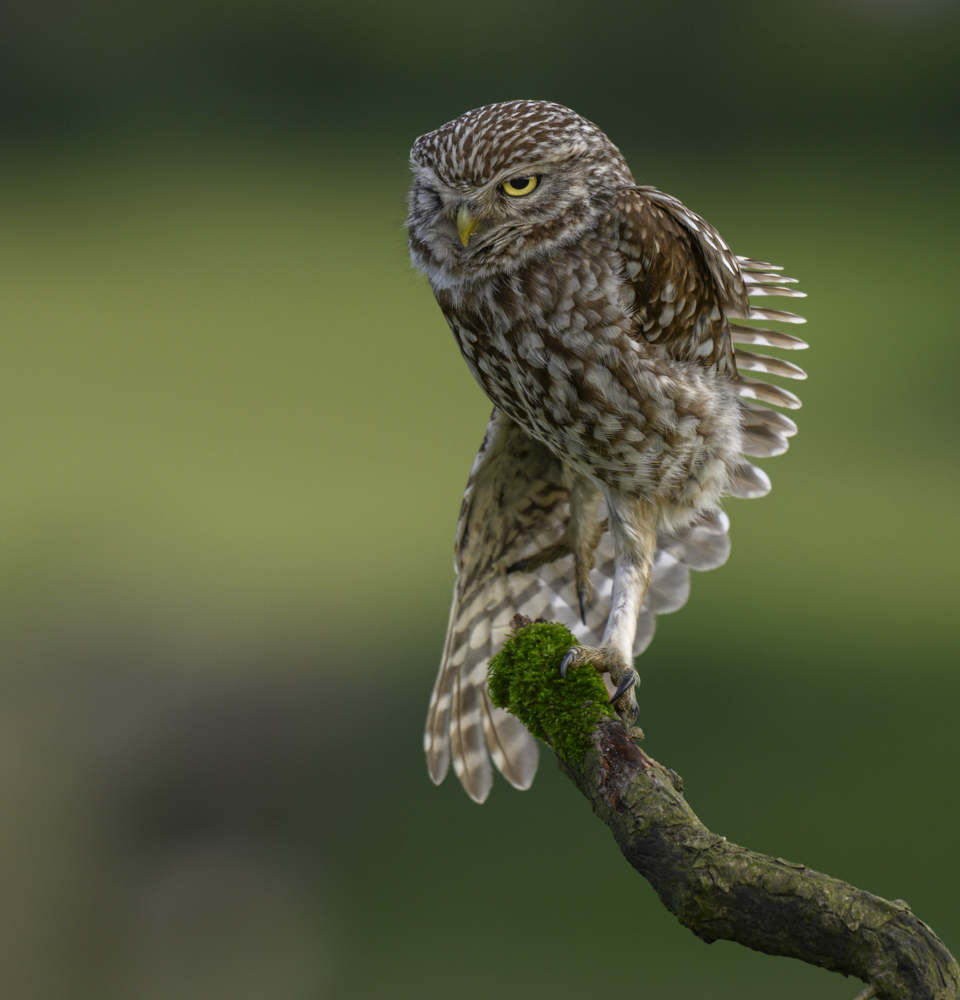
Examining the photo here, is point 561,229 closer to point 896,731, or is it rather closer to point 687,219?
point 687,219

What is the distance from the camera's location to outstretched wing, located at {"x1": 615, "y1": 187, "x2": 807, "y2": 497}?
5.92ft

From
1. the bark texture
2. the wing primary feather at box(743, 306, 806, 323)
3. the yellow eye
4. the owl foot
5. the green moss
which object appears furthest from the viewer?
the wing primary feather at box(743, 306, 806, 323)

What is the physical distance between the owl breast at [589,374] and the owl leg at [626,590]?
5 cm

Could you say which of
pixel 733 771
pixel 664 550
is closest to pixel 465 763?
pixel 664 550

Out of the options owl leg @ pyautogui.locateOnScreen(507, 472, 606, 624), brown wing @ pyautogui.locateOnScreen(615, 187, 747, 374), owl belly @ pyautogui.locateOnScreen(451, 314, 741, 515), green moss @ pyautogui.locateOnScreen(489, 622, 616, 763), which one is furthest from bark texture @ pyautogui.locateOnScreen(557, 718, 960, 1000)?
owl leg @ pyautogui.locateOnScreen(507, 472, 606, 624)

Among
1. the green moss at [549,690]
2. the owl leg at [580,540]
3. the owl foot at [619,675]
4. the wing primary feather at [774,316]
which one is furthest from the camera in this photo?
the owl leg at [580,540]

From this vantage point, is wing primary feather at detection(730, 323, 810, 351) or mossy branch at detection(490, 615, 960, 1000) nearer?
mossy branch at detection(490, 615, 960, 1000)

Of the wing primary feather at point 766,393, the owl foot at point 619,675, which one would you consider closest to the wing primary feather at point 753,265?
the wing primary feather at point 766,393

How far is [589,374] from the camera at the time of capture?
182cm

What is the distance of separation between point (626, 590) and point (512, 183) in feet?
2.65

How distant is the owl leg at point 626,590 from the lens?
191cm

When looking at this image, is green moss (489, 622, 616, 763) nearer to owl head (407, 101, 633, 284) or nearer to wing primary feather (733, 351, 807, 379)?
owl head (407, 101, 633, 284)

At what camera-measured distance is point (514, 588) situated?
8.21 feet

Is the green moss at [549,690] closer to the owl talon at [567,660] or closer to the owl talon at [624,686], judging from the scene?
the owl talon at [567,660]
